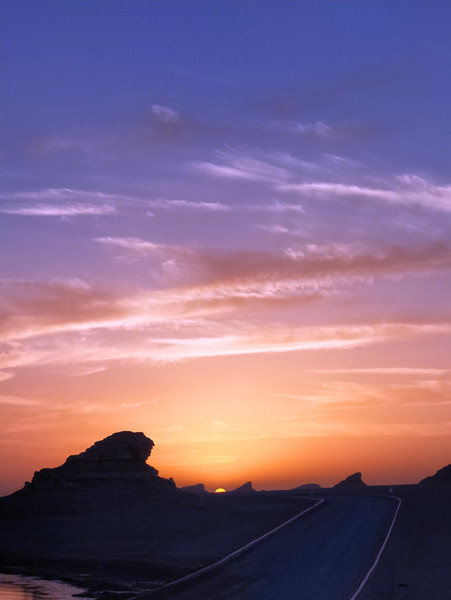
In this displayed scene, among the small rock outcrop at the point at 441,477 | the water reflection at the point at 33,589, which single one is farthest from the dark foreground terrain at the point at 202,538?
the small rock outcrop at the point at 441,477

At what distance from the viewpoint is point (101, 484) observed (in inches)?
3652

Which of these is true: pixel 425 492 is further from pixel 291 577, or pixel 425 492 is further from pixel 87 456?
pixel 291 577

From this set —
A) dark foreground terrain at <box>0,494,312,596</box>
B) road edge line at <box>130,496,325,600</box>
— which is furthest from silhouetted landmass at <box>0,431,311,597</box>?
road edge line at <box>130,496,325,600</box>

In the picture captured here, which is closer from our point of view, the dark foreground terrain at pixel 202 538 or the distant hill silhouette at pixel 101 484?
the dark foreground terrain at pixel 202 538

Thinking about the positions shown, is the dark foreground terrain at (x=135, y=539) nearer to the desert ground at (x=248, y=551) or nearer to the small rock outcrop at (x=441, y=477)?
the desert ground at (x=248, y=551)

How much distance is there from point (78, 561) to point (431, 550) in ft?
82.9

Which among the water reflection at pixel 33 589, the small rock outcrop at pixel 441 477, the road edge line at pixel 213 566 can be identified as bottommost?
the water reflection at pixel 33 589

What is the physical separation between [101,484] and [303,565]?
54056 mm

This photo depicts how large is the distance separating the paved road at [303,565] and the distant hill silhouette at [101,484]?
32.5 metres

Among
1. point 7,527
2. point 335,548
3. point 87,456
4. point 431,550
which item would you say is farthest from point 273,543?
point 87,456

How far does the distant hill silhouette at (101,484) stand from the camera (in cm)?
8756

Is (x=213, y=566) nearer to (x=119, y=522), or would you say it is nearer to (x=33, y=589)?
(x=33, y=589)

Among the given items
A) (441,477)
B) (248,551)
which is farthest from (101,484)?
(441,477)

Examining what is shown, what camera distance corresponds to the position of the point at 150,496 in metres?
92.7
